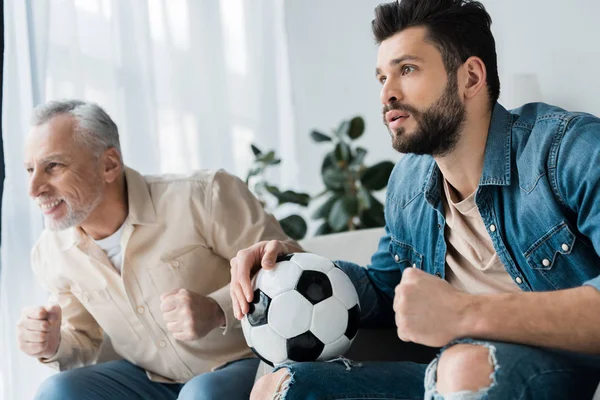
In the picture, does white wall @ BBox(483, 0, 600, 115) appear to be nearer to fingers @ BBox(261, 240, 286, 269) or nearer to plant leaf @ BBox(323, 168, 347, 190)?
plant leaf @ BBox(323, 168, 347, 190)

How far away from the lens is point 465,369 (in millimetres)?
1071

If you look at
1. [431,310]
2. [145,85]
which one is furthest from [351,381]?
[145,85]

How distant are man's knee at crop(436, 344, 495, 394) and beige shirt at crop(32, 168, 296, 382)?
83cm

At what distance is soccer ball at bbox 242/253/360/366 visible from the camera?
1408 mm

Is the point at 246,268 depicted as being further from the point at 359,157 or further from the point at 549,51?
the point at 549,51

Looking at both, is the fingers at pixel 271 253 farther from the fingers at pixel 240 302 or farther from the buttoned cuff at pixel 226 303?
the buttoned cuff at pixel 226 303

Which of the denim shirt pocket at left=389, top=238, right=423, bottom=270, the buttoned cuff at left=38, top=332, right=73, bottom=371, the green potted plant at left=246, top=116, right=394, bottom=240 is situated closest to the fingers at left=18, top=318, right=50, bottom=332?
the buttoned cuff at left=38, top=332, right=73, bottom=371

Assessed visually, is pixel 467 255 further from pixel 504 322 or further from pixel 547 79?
pixel 547 79

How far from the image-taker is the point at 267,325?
4.66 feet

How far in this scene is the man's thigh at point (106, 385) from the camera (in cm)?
182

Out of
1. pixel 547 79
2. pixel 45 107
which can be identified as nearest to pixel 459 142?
pixel 45 107

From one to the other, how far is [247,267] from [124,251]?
1.74 feet

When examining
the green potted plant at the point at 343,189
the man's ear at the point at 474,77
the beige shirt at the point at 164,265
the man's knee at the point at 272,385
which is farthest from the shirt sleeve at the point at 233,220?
the green potted plant at the point at 343,189

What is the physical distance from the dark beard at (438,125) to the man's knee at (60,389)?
3.24 feet
